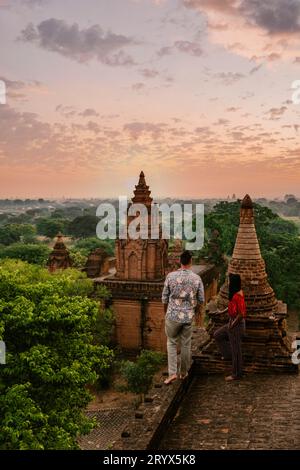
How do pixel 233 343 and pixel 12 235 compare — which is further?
pixel 12 235

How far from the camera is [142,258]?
3092 cm

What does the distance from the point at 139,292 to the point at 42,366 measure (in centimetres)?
1824

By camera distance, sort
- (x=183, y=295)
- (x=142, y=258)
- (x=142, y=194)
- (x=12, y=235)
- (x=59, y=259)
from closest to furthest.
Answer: (x=183, y=295)
(x=142, y=258)
(x=142, y=194)
(x=59, y=259)
(x=12, y=235)

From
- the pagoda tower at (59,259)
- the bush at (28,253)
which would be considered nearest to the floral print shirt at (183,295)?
the pagoda tower at (59,259)

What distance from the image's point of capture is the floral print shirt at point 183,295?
9289 mm

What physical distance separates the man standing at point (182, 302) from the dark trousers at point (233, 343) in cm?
122

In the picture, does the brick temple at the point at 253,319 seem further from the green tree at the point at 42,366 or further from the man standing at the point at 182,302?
the green tree at the point at 42,366

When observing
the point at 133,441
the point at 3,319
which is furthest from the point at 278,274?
the point at 133,441

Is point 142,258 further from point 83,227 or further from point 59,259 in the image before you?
point 83,227

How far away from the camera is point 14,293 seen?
13633 millimetres

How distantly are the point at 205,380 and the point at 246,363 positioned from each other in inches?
42.8

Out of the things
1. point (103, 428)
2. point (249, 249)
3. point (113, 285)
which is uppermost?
point (249, 249)

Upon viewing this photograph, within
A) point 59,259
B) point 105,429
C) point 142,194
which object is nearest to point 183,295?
point 105,429
